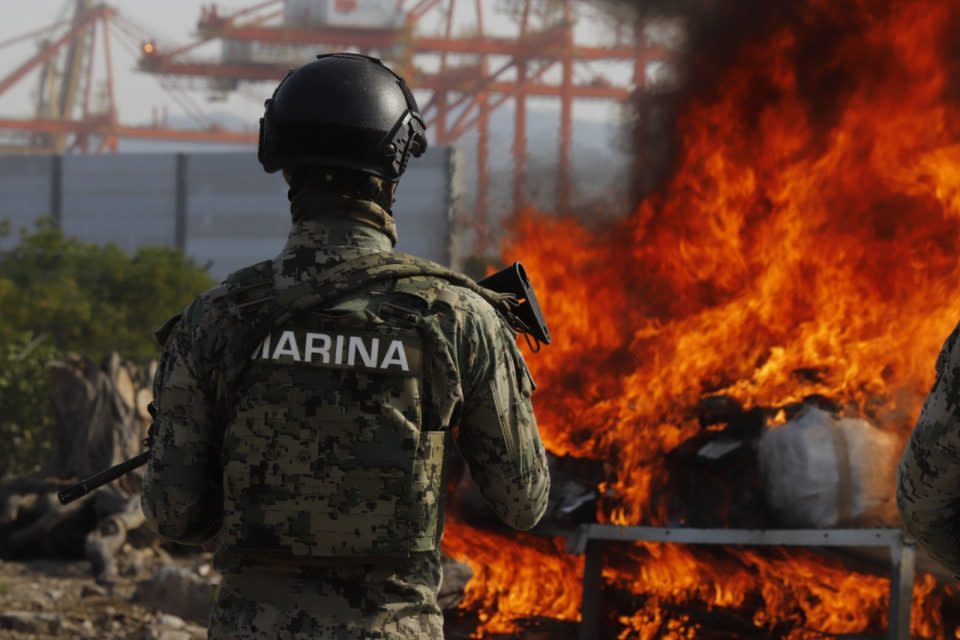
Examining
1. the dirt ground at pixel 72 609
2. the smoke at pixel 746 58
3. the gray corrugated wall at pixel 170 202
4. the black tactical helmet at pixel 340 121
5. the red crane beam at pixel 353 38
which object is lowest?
the dirt ground at pixel 72 609

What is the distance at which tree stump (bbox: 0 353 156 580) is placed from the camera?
11898 millimetres

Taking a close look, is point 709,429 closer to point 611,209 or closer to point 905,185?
point 905,185

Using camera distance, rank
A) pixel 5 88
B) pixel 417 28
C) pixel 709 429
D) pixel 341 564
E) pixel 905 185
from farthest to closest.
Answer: pixel 5 88 → pixel 417 28 → pixel 905 185 → pixel 709 429 → pixel 341 564

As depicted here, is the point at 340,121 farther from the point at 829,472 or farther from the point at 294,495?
the point at 829,472

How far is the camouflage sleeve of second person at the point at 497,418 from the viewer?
3018 mm

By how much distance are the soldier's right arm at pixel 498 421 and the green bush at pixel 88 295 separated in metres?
20.3

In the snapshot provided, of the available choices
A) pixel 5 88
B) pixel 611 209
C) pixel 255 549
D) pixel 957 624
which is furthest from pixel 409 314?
pixel 5 88

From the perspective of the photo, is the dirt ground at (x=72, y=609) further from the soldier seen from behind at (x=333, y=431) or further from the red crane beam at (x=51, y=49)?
the red crane beam at (x=51, y=49)

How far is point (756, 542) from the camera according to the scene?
243 inches

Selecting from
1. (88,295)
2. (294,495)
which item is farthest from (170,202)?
(294,495)

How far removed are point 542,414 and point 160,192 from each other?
72204 mm

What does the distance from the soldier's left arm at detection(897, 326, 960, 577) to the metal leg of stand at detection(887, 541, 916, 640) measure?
3.01 m

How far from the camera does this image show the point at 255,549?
293cm

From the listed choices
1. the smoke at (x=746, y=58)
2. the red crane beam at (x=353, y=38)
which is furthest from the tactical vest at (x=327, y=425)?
the red crane beam at (x=353, y=38)
